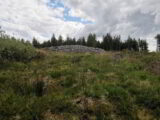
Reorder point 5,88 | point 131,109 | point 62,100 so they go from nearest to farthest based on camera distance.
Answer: point 131,109 → point 62,100 → point 5,88

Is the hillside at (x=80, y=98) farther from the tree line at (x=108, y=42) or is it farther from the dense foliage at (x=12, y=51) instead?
the tree line at (x=108, y=42)

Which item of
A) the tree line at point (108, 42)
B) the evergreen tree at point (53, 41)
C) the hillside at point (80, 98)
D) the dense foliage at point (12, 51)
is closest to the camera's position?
the hillside at point (80, 98)

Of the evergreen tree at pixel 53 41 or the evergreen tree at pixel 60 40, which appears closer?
the evergreen tree at pixel 53 41

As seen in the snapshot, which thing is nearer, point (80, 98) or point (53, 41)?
point (80, 98)

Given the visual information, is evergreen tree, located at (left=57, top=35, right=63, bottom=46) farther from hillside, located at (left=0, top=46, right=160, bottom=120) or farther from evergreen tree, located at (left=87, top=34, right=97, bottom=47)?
hillside, located at (left=0, top=46, right=160, bottom=120)

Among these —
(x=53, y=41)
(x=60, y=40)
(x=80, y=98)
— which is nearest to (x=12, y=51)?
(x=80, y=98)

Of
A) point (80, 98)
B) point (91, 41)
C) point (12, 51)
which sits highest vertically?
point (91, 41)

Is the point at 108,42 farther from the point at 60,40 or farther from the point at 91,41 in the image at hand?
the point at 60,40

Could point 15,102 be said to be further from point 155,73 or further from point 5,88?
point 155,73

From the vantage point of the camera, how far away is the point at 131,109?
4.18 meters

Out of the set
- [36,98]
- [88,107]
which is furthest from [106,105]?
[36,98]

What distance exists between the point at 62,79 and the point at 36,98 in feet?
6.15

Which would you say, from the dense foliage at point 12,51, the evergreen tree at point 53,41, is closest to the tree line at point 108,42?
the evergreen tree at point 53,41

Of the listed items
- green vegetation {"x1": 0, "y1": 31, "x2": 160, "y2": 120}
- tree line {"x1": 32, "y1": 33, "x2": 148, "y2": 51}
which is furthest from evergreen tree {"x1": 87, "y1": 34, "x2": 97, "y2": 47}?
green vegetation {"x1": 0, "y1": 31, "x2": 160, "y2": 120}
